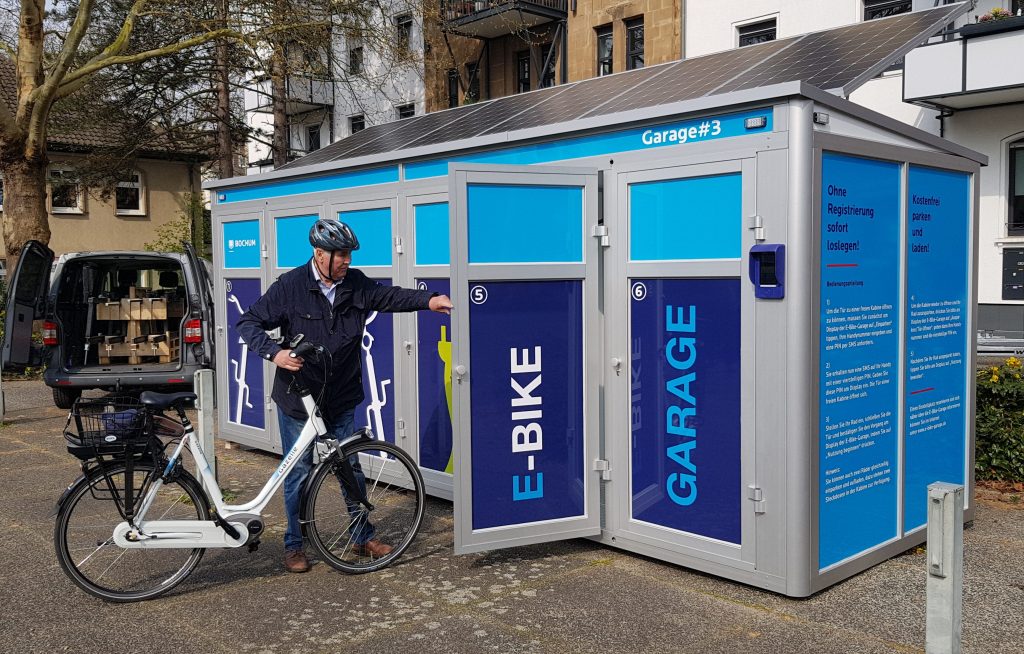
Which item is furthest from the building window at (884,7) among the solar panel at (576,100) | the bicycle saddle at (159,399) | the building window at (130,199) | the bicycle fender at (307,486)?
the building window at (130,199)

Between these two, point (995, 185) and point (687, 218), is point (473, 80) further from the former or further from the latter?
point (687, 218)

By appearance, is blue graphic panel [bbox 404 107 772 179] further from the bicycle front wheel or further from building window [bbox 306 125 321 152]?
building window [bbox 306 125 321 152]

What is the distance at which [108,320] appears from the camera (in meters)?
A: 11.4

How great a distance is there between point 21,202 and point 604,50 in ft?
48.0

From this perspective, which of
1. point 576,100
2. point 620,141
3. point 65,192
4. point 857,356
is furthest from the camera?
point 65,192

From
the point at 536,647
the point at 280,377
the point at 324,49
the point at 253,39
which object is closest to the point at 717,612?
the point at 536,647

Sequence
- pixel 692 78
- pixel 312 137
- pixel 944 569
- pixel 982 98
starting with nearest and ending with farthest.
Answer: pixel 944 569 → pixel 692 78 → pixel 982 98 → pixel 312 137

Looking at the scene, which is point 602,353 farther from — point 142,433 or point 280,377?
point 142,433

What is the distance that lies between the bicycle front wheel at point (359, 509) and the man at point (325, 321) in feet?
0.13

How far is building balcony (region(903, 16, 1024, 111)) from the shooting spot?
16.0m

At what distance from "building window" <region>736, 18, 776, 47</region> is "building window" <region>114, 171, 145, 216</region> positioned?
846 inches

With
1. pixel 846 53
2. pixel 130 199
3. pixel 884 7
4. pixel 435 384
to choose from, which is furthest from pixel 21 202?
pixel 130 199

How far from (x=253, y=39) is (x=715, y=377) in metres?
12.6

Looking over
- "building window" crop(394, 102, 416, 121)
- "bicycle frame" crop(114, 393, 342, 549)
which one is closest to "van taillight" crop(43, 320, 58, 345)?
"bicycle frame" crop(114, 393, 342, 549)
